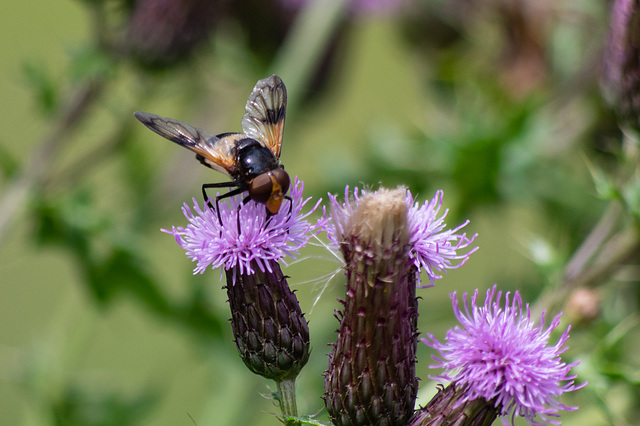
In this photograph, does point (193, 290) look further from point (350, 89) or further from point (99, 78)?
point (350, 89)

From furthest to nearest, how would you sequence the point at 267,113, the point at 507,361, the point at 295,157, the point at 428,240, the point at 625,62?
the point at 295,157 → the point at 625,62 → the point at 267,113 → the point at 428,240 → the point at 507,361

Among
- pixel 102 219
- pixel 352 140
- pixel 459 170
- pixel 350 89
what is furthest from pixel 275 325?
pixel 352 140

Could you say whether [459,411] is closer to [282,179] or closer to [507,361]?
[507,361]

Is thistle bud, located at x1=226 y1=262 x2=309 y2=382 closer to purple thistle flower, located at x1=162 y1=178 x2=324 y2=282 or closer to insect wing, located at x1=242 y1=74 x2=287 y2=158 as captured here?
purple thistle flower, located at x1=162 y1=178 x2=324 y2=282

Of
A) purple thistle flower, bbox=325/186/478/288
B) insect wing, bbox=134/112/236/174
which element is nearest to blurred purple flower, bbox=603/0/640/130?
purple thistle flower, bbox=325/186/478/288

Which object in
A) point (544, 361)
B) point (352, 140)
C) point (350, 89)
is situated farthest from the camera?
point (352, 140)

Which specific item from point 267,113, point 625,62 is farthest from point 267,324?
point 625,62

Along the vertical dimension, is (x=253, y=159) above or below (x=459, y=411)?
above
